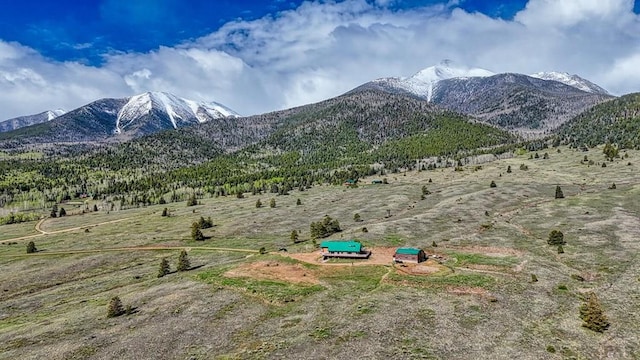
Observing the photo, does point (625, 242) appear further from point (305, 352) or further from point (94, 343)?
point (94, 343)

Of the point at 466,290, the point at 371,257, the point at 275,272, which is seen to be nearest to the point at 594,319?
the point at 466,290

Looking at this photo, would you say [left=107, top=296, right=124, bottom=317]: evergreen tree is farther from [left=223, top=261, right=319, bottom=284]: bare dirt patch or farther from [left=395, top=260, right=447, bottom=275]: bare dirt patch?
[left=395, top=260, right=447, bottom=275]: bare dirt patch

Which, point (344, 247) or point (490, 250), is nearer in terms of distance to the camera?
point (344, 247)

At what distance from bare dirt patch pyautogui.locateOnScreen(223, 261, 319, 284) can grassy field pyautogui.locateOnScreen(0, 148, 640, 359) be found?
0.34 meters

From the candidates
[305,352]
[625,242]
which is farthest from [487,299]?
[625,242]

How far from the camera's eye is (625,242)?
83.2m

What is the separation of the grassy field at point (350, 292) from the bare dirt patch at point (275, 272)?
0.34 meters

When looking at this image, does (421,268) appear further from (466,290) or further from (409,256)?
(466,290)

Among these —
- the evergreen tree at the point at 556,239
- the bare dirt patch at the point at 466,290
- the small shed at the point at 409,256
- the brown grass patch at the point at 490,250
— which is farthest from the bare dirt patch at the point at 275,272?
the evergreen tree at the point at 556,239

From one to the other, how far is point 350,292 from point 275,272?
55.0 feet

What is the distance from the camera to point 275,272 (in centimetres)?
7331

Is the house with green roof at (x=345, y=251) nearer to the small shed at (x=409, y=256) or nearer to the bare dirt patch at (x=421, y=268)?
the small shed at (x=409, y=256)

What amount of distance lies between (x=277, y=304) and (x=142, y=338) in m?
17.3

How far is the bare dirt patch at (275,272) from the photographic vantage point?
69.9m
